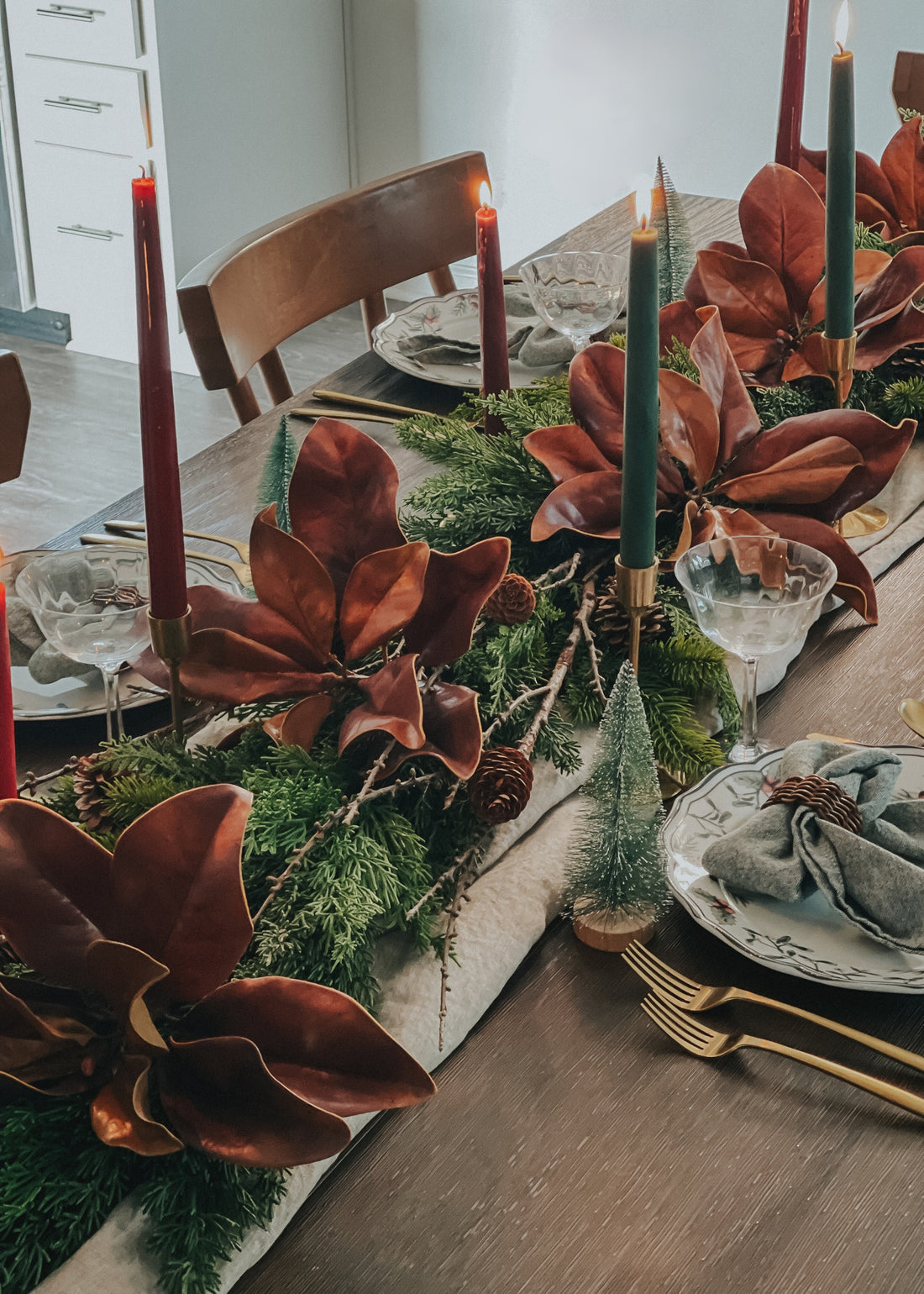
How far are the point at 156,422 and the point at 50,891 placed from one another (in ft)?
0.63

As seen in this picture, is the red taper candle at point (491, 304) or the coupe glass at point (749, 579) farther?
the red taper candle at point (491, 304)

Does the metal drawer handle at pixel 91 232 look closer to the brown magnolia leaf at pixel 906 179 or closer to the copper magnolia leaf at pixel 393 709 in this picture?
the brown magnolia leaf at pixel 906 179

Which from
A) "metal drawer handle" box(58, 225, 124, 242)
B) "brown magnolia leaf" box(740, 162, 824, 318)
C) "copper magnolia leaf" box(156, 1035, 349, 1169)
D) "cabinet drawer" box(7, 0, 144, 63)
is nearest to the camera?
"copper magnolia leaf" box(156, 1035, 349, 1169)

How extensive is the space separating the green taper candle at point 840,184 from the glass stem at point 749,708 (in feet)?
1.20

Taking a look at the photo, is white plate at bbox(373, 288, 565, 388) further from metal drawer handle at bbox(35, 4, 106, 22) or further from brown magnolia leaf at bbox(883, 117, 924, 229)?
metal drawer handle at bbox(35, 4, 106, 22)

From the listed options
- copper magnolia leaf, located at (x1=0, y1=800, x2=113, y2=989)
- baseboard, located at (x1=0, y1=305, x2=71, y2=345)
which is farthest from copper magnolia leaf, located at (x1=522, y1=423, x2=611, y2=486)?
baseboard, located at (x1=0, y1=305, x2=71, y2=345)

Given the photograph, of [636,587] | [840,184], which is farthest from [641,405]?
[840,184]

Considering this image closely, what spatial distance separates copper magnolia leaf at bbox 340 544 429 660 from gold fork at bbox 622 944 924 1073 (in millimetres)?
196

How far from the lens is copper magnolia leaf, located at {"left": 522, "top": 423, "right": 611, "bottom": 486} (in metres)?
0.84

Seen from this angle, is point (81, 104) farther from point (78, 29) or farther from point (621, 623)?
point (621, 623)

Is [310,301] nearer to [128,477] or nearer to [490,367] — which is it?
[490,367]

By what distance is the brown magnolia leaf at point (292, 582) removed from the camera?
2.10ft

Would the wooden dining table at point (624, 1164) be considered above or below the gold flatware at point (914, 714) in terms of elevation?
below

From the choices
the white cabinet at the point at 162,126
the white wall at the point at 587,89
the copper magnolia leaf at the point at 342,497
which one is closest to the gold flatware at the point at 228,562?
the copper magnolia leaf at the point at 342,497
